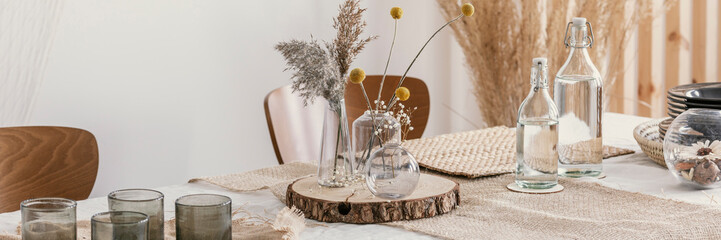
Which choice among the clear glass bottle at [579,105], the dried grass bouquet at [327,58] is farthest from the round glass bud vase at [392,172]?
the clear glass bottle at [579,105]

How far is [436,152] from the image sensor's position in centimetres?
171

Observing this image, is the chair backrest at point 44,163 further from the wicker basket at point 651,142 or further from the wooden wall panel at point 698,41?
the wooden wall panel at point 698,41

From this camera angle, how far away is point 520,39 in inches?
129

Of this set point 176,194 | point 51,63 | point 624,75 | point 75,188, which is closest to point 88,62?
point 51,63

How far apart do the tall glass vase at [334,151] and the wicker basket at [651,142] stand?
62cm

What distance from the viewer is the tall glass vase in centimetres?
137

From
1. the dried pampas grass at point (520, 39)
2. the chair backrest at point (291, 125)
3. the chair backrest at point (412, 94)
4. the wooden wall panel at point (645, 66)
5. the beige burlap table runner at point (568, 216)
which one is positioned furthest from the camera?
the wooden wall panel at point (645, 66)

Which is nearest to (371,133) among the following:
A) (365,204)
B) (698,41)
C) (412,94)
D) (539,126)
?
(365,204)

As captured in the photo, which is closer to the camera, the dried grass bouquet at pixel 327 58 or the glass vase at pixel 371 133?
the dried grass bouquet at pixel 327 58

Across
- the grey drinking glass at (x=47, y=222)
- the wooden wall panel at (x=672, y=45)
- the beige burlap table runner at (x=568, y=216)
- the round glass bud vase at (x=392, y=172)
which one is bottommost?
the beige burlap table runner at (x=568, y=216)

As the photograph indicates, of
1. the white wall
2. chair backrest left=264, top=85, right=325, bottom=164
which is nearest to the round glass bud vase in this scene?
chair backrest left=264, top=85, right=325, bottom=164

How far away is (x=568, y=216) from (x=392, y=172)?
28 centimetres

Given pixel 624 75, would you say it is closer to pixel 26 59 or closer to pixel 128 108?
pixel 128 108

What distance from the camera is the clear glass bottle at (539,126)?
4.65 feet
